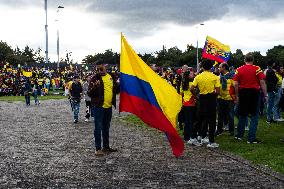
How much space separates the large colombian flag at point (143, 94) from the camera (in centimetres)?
949

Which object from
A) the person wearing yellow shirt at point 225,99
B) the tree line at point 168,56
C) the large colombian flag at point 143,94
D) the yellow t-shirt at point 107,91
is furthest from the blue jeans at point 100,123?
the tree line at point 168,56

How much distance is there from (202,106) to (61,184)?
4449mm

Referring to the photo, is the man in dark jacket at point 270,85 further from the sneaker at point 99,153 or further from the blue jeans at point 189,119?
the sneaker at point 99,153

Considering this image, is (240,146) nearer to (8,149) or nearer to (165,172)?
(165,172)

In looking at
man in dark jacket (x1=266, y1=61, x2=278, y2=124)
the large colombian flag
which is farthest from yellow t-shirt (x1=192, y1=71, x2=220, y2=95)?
man in dark jacket (x1=266, y1=61, x2=278, y2=124)

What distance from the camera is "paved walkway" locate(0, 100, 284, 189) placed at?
7273 mm

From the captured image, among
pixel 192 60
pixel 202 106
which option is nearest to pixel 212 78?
pixel 202 106

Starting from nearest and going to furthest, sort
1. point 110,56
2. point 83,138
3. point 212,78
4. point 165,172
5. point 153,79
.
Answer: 1. point 165,172
2. point 153,79
3. point 212,78
4. point 83,138
5. point 110,56

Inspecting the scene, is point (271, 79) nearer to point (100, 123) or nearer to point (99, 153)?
point (100, 123)

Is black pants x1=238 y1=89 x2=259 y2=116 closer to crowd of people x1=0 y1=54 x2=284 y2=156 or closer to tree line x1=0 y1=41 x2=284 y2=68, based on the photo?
crowd of people x1=0 y1=54 x2=284 y2=156

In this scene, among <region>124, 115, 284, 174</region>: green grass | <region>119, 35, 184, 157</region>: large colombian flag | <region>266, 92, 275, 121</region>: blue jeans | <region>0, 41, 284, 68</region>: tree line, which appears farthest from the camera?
<region>0, 41, 284, 68</region>: tree line

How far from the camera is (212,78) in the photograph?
10.6 meters

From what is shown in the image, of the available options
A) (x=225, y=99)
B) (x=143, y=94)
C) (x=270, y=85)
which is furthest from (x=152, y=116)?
(x=270, y=85)

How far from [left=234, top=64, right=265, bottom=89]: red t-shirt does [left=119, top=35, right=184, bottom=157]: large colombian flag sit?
223 cm
